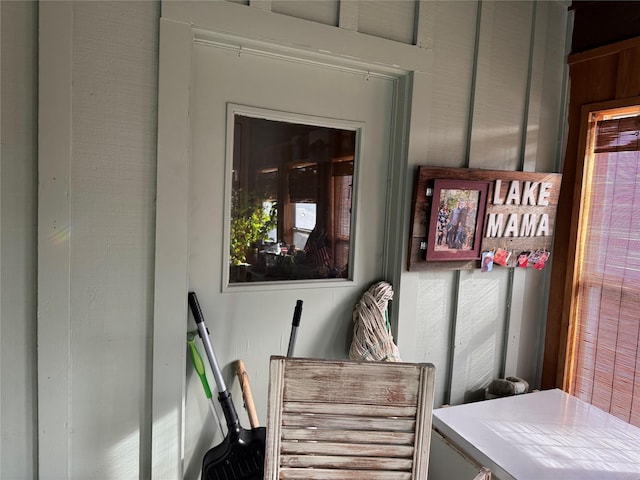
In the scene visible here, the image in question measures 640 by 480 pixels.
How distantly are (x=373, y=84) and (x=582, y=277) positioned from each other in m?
1.44

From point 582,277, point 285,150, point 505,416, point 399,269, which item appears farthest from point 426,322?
point 285,150

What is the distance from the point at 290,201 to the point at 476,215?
0.89m

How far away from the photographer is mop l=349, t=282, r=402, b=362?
1.96 metres

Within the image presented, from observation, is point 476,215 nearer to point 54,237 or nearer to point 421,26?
point 421,26

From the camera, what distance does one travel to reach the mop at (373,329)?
1960 millimetres

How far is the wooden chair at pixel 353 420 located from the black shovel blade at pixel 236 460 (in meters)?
0.41

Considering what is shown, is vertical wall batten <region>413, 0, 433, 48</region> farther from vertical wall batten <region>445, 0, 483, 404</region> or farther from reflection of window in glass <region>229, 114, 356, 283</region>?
reflection of window in glass <region>229, 114, 356, 283</region>

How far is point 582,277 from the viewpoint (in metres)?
2.35

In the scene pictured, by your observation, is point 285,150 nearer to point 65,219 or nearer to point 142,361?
point 65,219

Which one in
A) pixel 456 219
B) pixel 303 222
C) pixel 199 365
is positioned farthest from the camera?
pixel 456 219

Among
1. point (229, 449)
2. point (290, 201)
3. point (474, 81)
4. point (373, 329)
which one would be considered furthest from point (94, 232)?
point (474, 81)

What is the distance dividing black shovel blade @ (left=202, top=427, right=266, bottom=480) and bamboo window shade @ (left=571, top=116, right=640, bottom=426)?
1.70 metres

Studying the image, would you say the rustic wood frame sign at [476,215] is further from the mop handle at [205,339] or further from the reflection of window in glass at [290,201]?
the mop handle at [205,339]

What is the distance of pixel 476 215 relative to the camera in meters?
2.16
